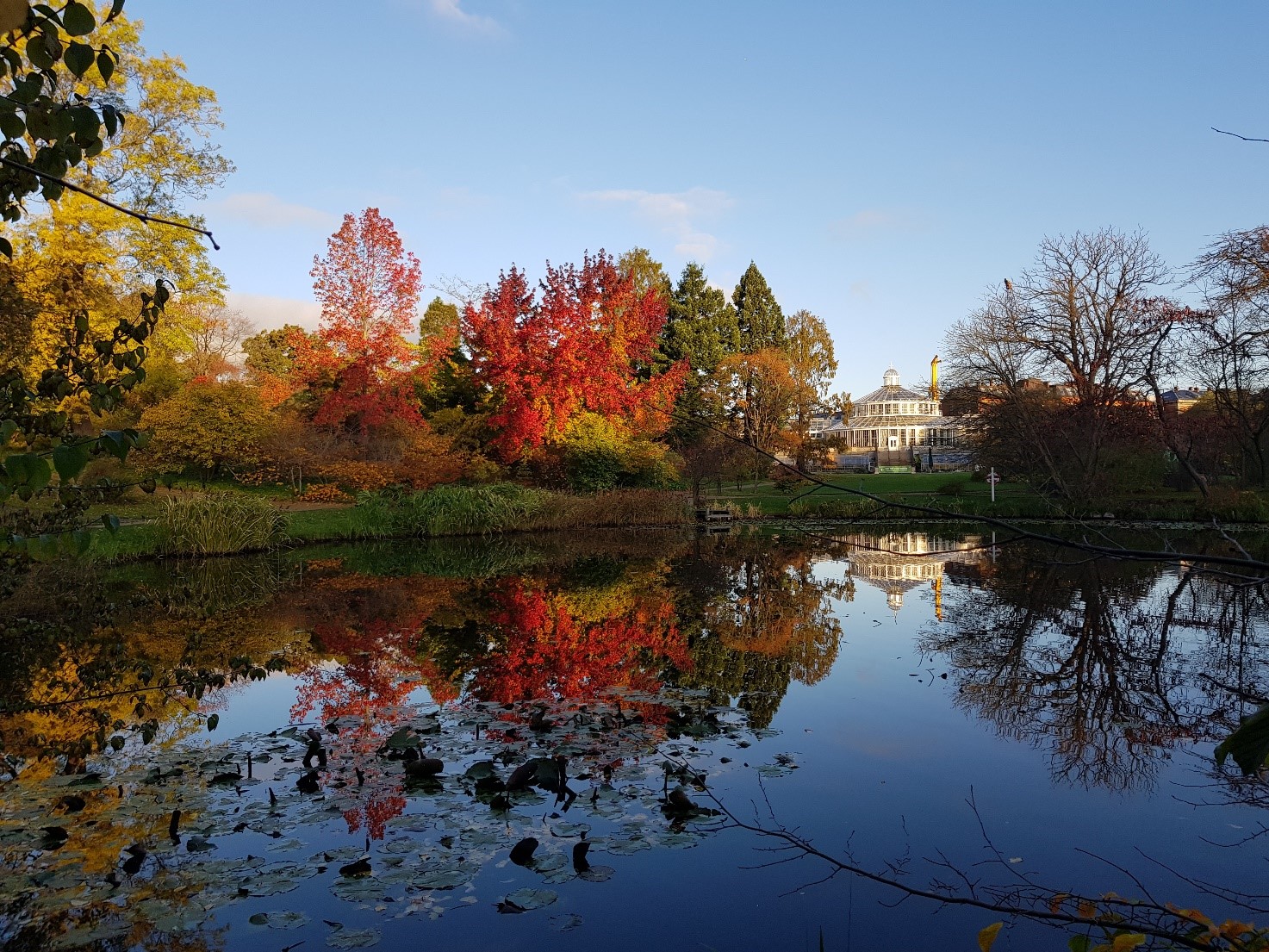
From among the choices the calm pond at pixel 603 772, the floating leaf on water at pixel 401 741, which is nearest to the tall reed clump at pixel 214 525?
the calm pond at pixel 603 772

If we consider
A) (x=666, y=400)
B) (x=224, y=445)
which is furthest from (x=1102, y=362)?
(x=224, y=445)

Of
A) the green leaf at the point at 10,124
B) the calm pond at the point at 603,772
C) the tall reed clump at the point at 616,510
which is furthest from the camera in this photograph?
the tall reed clump at the point at 616,510

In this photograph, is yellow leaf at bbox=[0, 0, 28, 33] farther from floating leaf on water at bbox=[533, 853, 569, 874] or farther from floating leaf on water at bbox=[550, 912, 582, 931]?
floating leaf on water at bbox=[533, 853, 569, 874]

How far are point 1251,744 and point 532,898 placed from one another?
10.3ft

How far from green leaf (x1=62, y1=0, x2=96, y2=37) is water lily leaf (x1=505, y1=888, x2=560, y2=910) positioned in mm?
3439

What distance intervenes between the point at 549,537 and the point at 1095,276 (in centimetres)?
1941

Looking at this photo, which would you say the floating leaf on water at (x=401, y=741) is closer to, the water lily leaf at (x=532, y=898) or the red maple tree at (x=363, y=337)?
the water lily leaf at (x=532, y=898)

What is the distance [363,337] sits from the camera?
24734 mm

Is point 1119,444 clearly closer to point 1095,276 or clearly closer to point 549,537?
point 1095,276

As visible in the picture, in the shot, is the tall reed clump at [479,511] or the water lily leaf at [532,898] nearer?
the water lily leaf at [532,898]

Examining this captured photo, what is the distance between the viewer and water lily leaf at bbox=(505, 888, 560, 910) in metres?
3.62

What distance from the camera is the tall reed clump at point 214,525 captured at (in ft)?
54.4

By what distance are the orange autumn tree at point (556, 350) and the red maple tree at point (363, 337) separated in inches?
88.9

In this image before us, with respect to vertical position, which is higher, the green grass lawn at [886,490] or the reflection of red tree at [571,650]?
the green grass lawn at [886,490]
